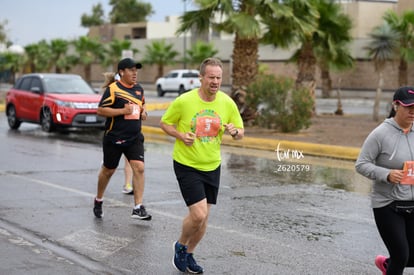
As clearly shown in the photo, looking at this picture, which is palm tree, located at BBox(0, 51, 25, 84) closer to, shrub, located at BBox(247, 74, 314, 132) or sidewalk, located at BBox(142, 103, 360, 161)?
shrub, located at BBox(247, 74, 314, 132)

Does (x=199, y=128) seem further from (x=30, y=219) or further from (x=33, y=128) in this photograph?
(x=33, y=128)

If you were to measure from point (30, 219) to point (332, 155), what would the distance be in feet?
28.4

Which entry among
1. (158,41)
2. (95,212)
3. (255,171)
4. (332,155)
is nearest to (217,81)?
(95,212)

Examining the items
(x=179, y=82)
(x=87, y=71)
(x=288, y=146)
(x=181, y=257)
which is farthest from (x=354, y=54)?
(x=181, y=257)

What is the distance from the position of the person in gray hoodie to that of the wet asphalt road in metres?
1.37

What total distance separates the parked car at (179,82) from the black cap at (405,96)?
44423mm

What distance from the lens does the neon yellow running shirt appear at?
6.61m

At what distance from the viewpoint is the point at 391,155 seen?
562 centimetres

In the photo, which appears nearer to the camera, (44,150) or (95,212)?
(95,212)

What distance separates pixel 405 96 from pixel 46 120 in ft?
53.4

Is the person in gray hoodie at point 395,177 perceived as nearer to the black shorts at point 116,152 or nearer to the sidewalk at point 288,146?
the black shorts at point 116,152

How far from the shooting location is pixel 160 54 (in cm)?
6347

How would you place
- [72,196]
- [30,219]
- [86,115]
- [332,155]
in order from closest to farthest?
[30,219] < [72,196] < [332,155] < [86,115]

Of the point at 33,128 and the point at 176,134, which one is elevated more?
the point at 176,134
